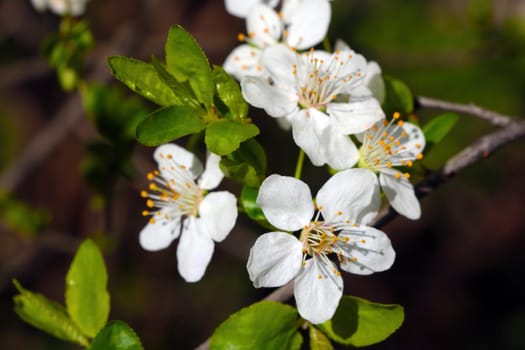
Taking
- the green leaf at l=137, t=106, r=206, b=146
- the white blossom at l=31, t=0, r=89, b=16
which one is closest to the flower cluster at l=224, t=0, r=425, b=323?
the green leaf at l=137, t=106, r=206, b=146

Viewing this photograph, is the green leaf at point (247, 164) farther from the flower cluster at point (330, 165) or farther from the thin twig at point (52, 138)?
the thin twig at point (52, 138)

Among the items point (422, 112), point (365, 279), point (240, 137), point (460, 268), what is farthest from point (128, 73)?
point (460, 268)

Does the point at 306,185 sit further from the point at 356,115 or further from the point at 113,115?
the point at 113,115

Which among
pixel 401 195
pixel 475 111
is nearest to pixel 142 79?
pixel 401 195

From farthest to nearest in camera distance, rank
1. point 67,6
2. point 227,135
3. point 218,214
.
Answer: point 67,6 → point 218,214 → point 227,135

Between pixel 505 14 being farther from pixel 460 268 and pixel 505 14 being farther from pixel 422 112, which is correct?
pixel 460 268

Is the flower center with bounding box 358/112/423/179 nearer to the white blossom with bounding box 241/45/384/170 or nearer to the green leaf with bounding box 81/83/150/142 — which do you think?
the white blossom with bounding box 241/45/384/170

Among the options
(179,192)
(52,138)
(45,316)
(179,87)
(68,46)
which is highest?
(179,87)

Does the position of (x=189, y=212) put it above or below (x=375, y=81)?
below
